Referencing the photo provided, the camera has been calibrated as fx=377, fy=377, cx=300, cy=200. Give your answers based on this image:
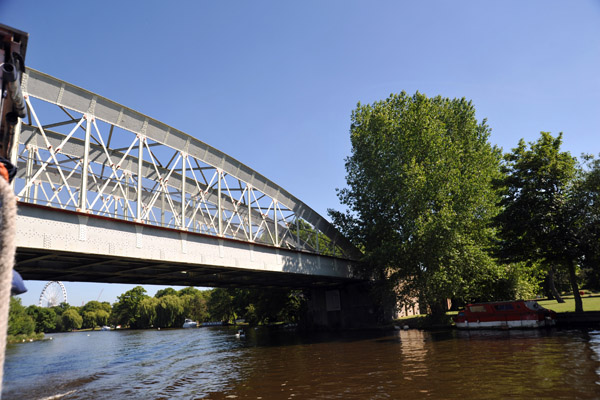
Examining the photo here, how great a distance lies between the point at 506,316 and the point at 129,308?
13454 centimetres

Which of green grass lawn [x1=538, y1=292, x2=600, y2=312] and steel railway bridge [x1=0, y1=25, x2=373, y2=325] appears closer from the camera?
steel railway bridge [x1=0, y1=25, x2=373, y2=325]

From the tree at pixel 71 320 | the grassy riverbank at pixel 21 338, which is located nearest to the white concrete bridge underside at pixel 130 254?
the grassy riverbank at pixel 21 338

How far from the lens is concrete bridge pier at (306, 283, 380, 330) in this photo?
1842 inches

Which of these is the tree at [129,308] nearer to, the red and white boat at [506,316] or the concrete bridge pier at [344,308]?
the concrete bridge pier at [344,308]

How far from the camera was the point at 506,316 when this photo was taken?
3012cm

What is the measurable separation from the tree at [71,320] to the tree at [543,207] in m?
150

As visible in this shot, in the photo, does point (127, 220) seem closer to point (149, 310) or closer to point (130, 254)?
point (130, 254)

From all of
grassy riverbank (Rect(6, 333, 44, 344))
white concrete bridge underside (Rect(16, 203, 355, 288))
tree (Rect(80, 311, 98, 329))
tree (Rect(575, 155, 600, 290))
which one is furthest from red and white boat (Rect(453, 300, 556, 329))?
tree (Rect(80, 311, 98, 329))

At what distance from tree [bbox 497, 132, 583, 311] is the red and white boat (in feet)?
10.3

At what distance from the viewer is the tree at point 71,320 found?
13700cm

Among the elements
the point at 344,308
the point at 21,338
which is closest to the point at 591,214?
the point at 344,308

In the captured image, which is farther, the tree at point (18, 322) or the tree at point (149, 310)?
the tree at point (149, 310)

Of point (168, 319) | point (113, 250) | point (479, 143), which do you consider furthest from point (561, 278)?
point (168, 319)

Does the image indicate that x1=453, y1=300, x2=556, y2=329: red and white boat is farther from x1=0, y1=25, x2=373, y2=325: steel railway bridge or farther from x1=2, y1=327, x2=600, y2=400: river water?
x1=0, y1=25, x2=373, y2=325: steel railway bridge
